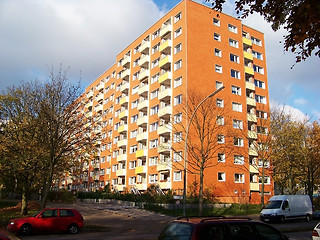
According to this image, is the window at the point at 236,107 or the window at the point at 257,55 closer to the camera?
the window at the point at 236,107

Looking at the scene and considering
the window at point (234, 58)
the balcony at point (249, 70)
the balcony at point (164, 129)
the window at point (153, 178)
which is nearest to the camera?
the balcony at point (164, 129)

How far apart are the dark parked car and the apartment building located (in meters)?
27.2

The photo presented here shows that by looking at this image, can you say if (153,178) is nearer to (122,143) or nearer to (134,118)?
(122,143)

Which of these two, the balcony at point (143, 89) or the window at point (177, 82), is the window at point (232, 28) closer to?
the window at point (177, 82)

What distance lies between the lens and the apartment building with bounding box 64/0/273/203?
38312 mm

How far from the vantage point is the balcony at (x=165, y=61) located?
42312mm

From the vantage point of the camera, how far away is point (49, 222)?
16734 millimetres

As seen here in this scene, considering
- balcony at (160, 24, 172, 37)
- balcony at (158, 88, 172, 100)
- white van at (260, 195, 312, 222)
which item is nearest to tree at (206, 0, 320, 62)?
white van at (260, 195, 312, 222)

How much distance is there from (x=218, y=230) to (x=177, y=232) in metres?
0.84

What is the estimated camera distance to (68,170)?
24.9m

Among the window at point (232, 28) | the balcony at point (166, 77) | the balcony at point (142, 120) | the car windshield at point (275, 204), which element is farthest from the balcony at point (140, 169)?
the window at point (232, 28)

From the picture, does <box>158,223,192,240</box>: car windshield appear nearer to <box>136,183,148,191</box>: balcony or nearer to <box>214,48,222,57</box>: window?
<box>136,183,148,191</box>: balcony

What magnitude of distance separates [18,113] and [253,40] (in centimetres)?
3847

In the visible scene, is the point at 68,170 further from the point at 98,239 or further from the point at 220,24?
the point at 220,24
